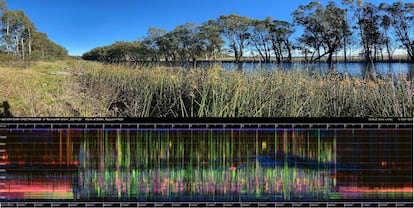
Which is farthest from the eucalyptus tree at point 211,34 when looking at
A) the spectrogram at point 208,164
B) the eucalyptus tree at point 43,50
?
the eucalyptus tree at point 43,50

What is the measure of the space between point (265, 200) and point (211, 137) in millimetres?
540

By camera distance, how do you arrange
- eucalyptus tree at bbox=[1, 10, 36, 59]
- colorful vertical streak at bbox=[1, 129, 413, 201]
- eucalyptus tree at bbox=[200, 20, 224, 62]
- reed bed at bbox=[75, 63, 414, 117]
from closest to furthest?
colorful vertical streak at bbox=[1, 129, 413, 201] → reed bed at bbox=[75, 63, 414, 117] → eucalyptus tree at bbox=[200, 20, 224, 62] → eucalyptus tree at bbox=[1, 10, 36, 59]

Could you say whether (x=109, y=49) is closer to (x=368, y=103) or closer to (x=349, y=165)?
(x=368, y=103)

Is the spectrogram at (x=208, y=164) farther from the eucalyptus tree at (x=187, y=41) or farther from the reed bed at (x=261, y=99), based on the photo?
the eucalyptus tree at (x=187, y=41)

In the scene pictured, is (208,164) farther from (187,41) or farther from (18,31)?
(18,31)

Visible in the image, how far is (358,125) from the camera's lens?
2.05 m

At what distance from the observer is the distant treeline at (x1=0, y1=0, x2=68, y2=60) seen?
12289 mm

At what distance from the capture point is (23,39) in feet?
46.9

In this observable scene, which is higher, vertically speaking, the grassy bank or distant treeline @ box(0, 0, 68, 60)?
distant treeline @ box(0, 0, 68, 60)

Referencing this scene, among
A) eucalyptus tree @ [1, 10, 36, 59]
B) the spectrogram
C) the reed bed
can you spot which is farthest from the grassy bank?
eucalyptus tree @ [1, 10, 36, 59]

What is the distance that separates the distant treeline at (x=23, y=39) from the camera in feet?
40.3

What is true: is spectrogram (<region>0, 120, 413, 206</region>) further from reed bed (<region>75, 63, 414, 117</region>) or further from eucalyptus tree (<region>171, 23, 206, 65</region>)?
eucalyptus tree (<region>171, 23, 206, 65</region>)

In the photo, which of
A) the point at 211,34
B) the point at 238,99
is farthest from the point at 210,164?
the point at 211,34

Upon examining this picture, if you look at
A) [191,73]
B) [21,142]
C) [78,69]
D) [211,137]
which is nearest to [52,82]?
[78,69]
